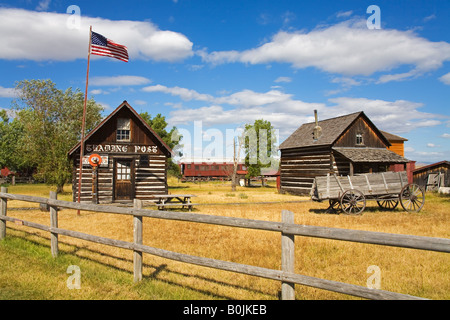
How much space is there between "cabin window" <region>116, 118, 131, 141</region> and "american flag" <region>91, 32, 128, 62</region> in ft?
18.8

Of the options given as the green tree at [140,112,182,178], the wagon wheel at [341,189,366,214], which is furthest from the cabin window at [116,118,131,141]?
the green tree at [140,112,182,178]

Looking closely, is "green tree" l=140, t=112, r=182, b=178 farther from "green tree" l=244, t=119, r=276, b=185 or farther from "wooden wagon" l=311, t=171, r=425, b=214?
"wooden wagon" l=311, t=171, r=425, b=214

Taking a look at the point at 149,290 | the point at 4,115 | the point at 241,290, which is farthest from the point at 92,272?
the point at 4,115

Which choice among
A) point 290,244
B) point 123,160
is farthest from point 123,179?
point 290,244

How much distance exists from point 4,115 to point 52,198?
64719mm

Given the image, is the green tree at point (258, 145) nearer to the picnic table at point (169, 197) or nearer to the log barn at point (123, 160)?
the log barn at point (123, 160)

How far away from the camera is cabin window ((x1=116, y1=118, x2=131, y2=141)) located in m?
20.2

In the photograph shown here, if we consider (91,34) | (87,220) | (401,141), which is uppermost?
(91,34)

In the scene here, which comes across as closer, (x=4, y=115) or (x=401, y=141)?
(x=401, y=141)

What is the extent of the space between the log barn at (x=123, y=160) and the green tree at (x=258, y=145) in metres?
25.3

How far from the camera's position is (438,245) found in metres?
3.28
